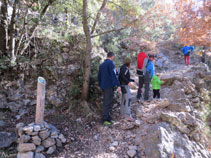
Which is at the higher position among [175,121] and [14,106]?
[14,106]

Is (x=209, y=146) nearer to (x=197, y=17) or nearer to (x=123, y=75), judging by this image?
(x=123, y=75)

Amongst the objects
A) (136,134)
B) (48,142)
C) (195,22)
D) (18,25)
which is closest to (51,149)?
(48,142)

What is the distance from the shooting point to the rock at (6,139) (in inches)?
144

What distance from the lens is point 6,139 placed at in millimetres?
3734

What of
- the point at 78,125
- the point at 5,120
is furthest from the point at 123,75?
the point at 5,120

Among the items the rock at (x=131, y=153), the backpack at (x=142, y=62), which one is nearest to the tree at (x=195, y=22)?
the backpack at (x=142, y=62)

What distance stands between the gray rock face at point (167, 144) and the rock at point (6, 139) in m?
3.09

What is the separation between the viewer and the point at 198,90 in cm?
788

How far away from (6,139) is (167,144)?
3.83 meters

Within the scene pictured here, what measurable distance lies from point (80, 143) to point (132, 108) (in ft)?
7.60

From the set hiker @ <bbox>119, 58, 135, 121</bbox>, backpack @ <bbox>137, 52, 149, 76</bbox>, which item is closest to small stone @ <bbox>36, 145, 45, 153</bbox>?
hiker @ <bbox>119, 58, 135, 121</bbox>

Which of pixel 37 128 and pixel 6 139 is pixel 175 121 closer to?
pixel 37 128

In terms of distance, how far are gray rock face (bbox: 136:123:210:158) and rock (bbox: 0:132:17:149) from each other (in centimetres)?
309

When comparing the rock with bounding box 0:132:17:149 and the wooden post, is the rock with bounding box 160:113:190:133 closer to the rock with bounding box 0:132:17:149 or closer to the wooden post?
the wooden post
